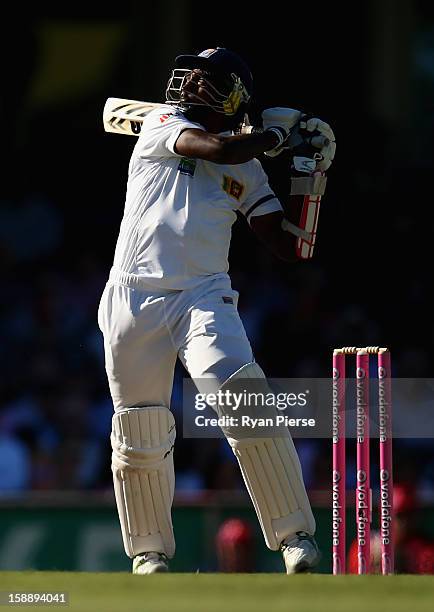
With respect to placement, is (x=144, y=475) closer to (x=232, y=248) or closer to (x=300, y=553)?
(x=300, y=553)

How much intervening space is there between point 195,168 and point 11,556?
270 cm

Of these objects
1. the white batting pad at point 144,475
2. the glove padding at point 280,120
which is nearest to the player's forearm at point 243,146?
the glove padding at point 280,120

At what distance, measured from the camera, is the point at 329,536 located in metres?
6.57

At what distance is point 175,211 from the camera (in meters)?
4.68

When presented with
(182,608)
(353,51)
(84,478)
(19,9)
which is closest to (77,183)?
(19,9)

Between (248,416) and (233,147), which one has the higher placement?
(233,147)

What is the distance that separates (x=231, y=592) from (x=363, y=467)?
2.87 feet

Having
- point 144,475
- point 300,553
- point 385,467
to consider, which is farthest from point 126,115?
point 300,553

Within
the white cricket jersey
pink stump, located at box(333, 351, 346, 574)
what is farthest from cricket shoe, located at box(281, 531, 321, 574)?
the white cricket jersey

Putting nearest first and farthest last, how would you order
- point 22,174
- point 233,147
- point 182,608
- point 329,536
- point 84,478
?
point 182,608, point 233,147, point 329,536, point 84,478, point 22,174

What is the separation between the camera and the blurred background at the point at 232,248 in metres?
6.88

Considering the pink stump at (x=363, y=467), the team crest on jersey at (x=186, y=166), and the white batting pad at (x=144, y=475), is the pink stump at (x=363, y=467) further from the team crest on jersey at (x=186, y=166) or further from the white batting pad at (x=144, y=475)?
the team crest on jersey at (x=186, y=166)

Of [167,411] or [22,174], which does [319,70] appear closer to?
[22,174]

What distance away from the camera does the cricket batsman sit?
4.61 m
